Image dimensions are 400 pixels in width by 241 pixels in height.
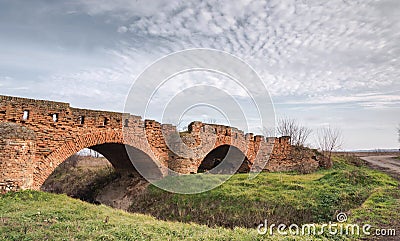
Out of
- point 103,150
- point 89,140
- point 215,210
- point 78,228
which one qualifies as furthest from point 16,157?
point 215,210

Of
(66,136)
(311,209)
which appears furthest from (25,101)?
(311,209)

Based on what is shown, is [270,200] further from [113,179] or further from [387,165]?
[387,165]

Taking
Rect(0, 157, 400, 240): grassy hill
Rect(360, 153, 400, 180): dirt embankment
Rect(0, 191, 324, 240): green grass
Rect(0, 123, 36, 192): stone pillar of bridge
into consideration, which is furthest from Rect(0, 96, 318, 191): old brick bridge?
Rect(360, 153, 400, 180): dirt embankment

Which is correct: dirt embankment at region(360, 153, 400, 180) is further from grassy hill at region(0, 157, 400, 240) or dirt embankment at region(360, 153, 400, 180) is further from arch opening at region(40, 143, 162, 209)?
arch opening at region(40, 143, 162, 209)

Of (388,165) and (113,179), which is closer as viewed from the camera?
(113,179)

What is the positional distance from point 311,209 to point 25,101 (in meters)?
9.84

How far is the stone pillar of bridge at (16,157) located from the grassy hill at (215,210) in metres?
0.40

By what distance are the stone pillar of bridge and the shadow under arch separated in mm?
11076

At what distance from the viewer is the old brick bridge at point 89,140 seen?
8594mm

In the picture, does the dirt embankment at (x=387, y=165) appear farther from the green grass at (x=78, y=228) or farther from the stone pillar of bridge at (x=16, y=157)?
the stone pillar of bridge at (x=16, y=157)

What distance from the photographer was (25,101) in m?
9.23

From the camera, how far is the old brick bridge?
8.59 meters

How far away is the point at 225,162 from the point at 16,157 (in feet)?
45.0

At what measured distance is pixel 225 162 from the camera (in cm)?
→ 2005
